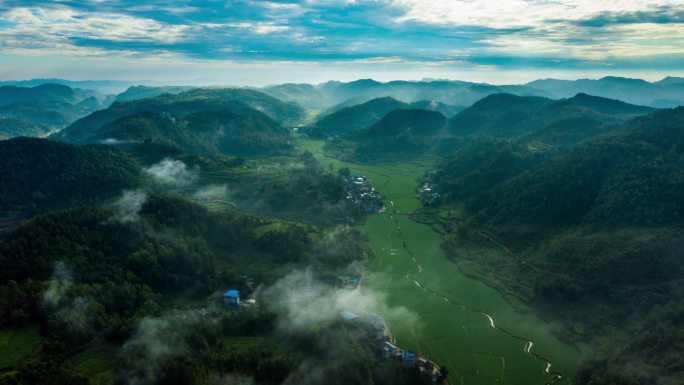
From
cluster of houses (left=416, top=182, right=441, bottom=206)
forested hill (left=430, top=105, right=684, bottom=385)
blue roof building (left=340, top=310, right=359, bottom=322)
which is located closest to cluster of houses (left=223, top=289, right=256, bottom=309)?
blue roof building (left=340, top=310, right=359, bottom=322)

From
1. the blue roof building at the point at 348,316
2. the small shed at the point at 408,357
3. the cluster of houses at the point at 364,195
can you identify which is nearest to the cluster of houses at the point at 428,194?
the cluster of houses at the point at 364,195

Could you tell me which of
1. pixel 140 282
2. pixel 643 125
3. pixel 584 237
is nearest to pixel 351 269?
pixel 140 282

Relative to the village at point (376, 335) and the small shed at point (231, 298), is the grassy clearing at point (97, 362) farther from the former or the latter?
the village at point (376, 335)

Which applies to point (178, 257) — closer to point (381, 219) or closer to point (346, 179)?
point (381, 219)

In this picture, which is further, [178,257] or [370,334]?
[178,257]

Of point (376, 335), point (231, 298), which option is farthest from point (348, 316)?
point (231, 298)

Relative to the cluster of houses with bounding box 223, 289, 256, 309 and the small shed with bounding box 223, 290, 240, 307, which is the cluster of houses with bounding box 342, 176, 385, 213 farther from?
the small shed with bounding box 223, 290, 240, 307
